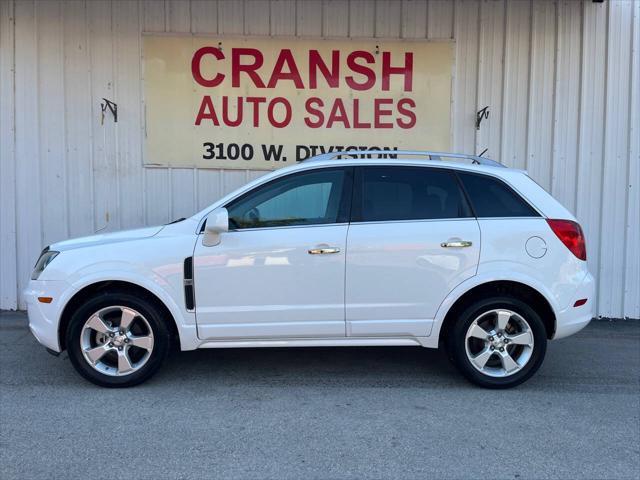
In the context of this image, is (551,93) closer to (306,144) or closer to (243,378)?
(306,144)

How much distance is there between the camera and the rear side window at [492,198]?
4832 mm

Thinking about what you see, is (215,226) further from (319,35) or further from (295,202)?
(319,35)

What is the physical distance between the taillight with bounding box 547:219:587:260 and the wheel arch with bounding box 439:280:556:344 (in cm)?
45

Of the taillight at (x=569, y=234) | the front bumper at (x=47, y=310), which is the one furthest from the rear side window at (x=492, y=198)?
the front bumper at (x=47, y=310)

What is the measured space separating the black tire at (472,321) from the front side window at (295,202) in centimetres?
125

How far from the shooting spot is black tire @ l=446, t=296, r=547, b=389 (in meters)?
4.77

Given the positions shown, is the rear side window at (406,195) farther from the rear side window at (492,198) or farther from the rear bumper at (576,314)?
the rear bumper at (576,314)

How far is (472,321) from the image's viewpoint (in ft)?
15.7

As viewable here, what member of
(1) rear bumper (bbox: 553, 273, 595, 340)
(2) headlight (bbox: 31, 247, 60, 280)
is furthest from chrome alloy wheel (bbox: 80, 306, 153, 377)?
(1) rear bumper (bbox: 553, 273, 595, 340)

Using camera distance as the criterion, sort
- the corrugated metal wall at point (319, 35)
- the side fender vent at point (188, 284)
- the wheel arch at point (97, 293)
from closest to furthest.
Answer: the side fender vent at point (188, 284), the wheel arch at point (97, 293), the corrugated metal wall at point (319, 35)

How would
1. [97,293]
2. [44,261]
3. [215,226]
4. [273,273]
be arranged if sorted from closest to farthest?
[215,226] → [273,273] → [97,293] → [44,261]

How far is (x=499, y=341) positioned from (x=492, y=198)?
115 centimetres

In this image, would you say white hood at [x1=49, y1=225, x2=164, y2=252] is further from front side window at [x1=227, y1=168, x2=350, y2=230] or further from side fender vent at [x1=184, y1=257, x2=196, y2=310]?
front side window at [x1=227, y1=168, x2=350, y2=230]

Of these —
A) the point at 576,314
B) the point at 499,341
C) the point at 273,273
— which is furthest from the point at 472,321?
the point at 273,273
